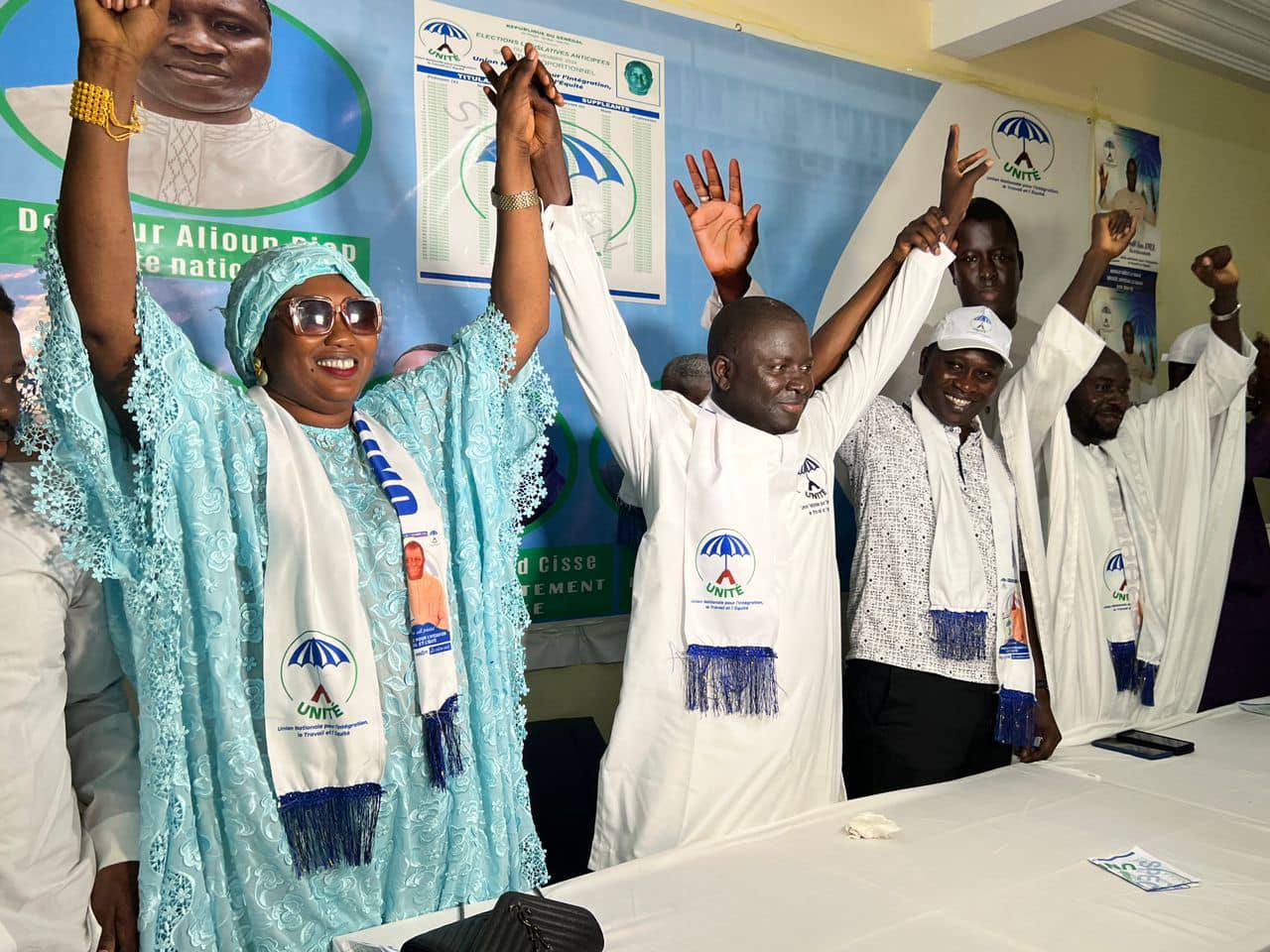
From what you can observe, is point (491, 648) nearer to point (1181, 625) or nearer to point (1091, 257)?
point (1091, 257)

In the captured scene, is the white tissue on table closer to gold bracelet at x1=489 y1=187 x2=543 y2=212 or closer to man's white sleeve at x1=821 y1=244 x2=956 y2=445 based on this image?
man's white sleeve at x1=821 y1=244 x2=956 y2=445

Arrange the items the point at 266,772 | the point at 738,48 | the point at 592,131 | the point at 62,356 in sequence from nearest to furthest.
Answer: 1. the point at 62,356
2. the point at 266,772
3. the point at 592,131
4. the point at 738,48

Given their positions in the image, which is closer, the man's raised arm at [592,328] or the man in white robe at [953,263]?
the man's raised arm at [592,328]

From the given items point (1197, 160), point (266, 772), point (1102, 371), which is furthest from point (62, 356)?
point (1197, 160)

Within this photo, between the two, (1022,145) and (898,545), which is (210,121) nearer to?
(898,545)

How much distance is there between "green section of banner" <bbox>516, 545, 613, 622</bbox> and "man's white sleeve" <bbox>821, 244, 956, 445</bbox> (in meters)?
0.81

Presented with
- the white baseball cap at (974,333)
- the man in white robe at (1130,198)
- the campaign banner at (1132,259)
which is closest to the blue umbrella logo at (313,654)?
the white baseball cap at (974,333)

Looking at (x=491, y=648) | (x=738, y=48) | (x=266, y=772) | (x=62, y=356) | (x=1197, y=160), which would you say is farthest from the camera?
(x=1197, y=160)

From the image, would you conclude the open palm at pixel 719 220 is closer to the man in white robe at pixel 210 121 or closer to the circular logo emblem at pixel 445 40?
the circular logo emblem at pixel 445 40

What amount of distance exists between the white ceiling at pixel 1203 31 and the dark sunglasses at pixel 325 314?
3523 millimetres

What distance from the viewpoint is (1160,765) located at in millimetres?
2363

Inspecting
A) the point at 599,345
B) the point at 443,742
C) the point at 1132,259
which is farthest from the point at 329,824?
the point at 1132,259

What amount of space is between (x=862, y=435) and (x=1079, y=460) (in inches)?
34.0

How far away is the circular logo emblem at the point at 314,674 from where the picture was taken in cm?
159
